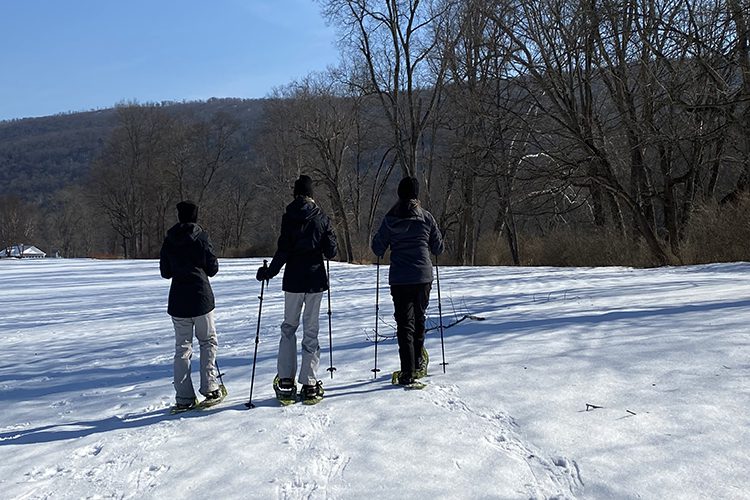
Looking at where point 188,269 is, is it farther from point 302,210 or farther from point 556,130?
point 556,130

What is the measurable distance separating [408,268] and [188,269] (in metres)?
2.07

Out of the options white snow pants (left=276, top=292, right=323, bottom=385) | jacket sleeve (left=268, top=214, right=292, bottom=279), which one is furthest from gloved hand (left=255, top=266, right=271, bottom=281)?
white snow pants (left=276, top=292, right=323, bottom=385)

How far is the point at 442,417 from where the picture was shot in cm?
442

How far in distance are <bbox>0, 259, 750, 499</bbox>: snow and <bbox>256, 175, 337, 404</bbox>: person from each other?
25 cm

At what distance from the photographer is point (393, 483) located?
3357 millimetres

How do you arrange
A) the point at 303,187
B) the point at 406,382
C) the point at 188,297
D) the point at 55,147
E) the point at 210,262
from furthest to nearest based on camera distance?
the point at 55,147 → the point at 406,382 → the point at 303,187 → the point at 210,262 → the point at 188,297

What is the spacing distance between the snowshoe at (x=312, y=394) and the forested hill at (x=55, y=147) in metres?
105

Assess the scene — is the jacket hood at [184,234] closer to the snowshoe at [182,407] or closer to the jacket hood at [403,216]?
the snowshoe at [182,407]

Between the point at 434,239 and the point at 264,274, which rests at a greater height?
the point at 434,239

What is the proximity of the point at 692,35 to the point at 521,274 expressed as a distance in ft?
22.0

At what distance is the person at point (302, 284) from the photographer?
5.11 metres

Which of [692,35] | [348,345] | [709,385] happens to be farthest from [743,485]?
[692,35]

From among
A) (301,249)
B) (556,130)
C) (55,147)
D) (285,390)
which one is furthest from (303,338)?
(55,147)

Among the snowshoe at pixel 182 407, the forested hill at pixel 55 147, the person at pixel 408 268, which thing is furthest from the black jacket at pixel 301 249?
the forested hill at pixel 55 147
